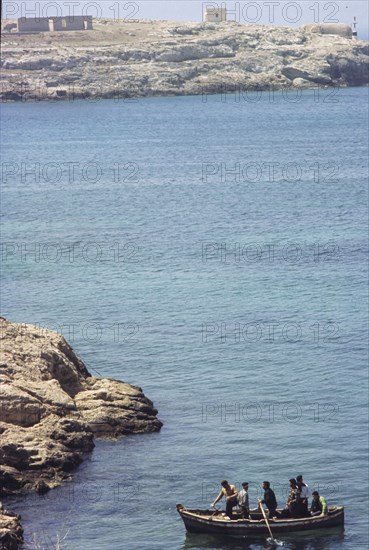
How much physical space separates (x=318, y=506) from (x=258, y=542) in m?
1.62

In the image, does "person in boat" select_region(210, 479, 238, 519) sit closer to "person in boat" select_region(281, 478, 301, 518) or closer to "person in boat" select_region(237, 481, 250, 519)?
"person in boat" select_region(237, 481, 250, 519)

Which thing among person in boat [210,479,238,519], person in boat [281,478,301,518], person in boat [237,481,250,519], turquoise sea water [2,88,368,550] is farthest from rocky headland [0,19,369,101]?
person in boat [281,478,301,518]

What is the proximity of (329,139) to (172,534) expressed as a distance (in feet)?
301

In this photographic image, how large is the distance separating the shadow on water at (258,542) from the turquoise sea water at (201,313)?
49 mm

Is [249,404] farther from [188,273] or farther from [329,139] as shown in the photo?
[329,139]

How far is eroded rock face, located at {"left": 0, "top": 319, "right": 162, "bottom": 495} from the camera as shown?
3053 cm

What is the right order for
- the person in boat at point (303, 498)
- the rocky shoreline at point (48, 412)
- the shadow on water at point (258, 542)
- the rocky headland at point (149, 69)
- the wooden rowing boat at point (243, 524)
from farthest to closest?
the rocky headland at point (149, 69) < the rocky shoreline at point (48, 412) < the person in boat at point (303, 498) < the wooden rowing boat at point (243, 524) < the shadow on water at point (258, 542)

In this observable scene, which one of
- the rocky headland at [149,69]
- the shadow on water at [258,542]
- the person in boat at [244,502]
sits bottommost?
the rocky headland at [149,69]

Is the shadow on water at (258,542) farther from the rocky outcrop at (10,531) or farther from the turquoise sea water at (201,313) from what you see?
the rocky outcrop at (10,531)

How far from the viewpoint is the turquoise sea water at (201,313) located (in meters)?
31.5

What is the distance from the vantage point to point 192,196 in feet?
266

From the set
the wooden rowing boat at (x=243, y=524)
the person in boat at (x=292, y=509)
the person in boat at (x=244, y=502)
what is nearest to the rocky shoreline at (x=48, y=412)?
the wooden rowing boat at (x=243, y=524)

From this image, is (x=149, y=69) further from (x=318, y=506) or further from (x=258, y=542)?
(x=258, y=542)

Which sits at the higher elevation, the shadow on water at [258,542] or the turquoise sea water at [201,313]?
the shadow on water at [258,542]
